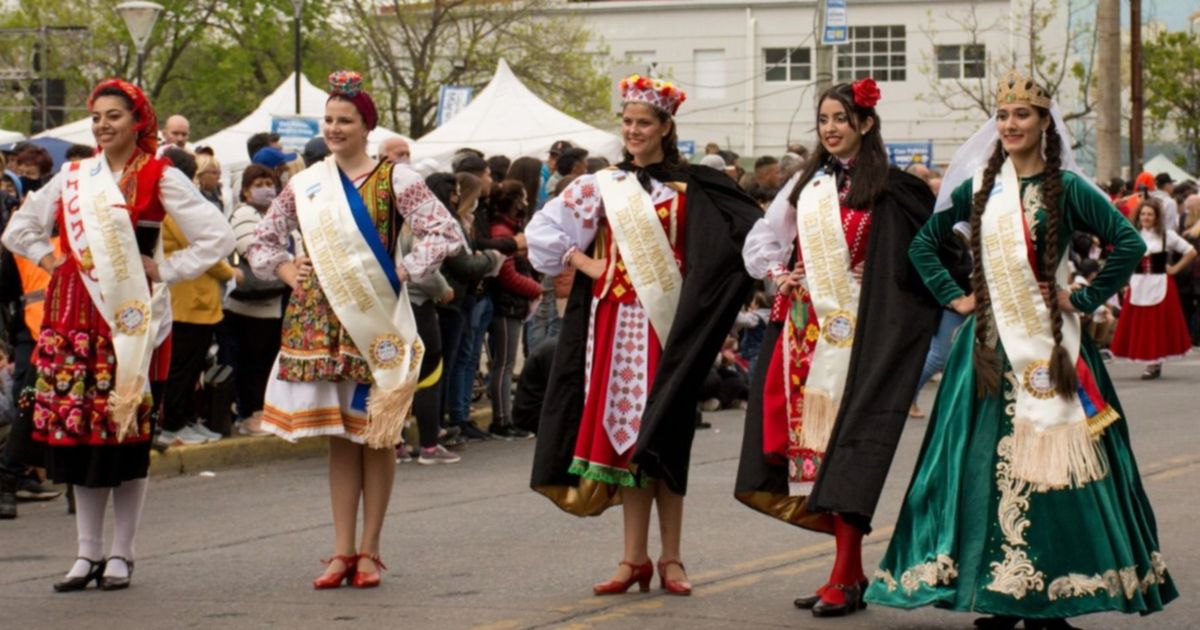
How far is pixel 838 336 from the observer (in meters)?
7.09

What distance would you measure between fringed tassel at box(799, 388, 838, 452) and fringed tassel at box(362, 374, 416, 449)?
5.08 feet

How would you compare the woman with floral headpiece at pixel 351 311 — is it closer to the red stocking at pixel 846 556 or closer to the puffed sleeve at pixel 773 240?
the puffed sleeve at pixel 773 240

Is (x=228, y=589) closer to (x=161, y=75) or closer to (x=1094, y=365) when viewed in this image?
(x=1094, y=365)

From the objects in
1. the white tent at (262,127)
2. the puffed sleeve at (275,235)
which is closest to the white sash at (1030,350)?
the puffed sleeve at (275,235)

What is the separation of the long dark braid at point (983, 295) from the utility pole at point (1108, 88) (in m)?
22.4

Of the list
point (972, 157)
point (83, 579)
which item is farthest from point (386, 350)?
point (972, 157)

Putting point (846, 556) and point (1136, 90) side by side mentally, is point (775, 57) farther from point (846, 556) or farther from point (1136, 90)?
point (846, 556)

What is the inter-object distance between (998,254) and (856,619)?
4.45ft

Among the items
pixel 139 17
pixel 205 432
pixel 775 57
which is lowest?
pixel 205 432

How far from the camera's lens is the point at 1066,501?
20.8ft

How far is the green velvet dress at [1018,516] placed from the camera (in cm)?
625

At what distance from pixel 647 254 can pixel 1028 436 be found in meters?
1.67

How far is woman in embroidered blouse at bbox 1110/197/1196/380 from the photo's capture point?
19.1 m

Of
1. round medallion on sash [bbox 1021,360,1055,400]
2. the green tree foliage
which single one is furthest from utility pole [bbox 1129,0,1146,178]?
round medallion on sash [bbox 1021,360,1055,400]
